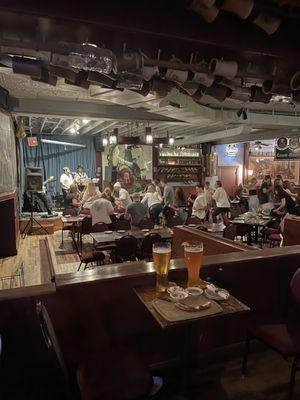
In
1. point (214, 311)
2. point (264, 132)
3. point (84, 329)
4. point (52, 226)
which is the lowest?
point (52, 226)

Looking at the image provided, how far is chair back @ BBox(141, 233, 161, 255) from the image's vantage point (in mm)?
5059

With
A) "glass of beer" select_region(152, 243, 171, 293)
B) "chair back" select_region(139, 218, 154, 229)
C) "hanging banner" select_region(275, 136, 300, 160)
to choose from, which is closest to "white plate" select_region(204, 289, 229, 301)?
"glass of beer" select_region(152, 243, 171, 293)

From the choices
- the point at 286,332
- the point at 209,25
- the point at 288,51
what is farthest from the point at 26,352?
the point at 288,51

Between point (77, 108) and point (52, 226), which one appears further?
point (52, 226)

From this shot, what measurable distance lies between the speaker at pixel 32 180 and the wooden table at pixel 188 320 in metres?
7.64

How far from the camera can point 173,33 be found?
6.87 feet

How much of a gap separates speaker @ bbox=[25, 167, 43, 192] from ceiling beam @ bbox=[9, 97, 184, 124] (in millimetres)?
2528

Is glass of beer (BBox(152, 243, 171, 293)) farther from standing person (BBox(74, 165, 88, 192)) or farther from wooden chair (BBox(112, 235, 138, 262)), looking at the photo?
standing person (BBox(74, 165, 88, 192))

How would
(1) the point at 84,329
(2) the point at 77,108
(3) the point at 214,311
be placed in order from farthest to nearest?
1. (2) the point at 77,108
2. (1) the point at 84,329
3. (3) the point at 214,311

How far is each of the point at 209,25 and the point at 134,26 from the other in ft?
1.81

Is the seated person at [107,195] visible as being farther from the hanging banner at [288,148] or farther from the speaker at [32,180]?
the hanging banner at [288,148]

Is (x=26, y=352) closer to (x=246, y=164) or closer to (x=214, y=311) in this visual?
(x=214, y=311)

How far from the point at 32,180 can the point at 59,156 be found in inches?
203

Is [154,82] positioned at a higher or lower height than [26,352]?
higher
